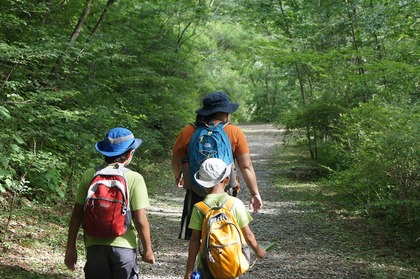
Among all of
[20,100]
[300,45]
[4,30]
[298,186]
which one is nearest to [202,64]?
[300,45]

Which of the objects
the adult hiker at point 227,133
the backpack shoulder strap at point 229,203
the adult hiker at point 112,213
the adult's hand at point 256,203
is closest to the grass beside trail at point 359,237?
the adult's hand at point 256,203

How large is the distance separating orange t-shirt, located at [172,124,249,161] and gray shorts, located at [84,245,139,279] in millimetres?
1485

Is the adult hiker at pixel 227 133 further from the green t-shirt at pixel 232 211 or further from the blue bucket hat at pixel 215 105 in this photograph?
the green t-shirt at pixel 232 211

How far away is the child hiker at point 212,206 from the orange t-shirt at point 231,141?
3.03 ft

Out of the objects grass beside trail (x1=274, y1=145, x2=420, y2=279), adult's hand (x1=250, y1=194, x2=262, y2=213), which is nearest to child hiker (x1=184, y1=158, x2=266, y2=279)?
adult's hand (x1=250, y1=194, x2=262, y2=213)

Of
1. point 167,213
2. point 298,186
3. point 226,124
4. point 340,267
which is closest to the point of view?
point 226,124

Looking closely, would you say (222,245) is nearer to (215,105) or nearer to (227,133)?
(227,133)

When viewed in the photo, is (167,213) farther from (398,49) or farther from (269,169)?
(269,169)

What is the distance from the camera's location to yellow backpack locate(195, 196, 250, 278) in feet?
10.5

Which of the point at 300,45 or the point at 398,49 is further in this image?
the point at 300,45

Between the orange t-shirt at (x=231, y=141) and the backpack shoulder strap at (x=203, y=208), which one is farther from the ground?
the orange t-shirt at (x=231, y=141)

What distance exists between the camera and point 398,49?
1138 cm

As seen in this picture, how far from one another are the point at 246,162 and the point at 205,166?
108 centimetres

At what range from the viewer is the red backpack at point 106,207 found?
3.13 meters
